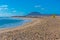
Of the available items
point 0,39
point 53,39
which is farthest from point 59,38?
point 0,39

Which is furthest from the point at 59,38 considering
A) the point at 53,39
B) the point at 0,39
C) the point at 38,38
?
the point at 0,39

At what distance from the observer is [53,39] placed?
1547cm

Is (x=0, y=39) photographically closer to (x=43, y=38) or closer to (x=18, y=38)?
(x=18, y=38)

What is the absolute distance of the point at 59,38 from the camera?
1602 centimetres

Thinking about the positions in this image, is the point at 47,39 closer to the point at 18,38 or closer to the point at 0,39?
the point at 18,38

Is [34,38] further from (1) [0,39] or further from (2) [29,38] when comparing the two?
(1) [0,39]

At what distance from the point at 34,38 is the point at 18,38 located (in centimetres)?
134

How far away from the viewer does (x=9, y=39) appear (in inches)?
597

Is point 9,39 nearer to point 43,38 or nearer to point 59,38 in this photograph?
point 43,38

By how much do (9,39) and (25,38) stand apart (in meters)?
1.35

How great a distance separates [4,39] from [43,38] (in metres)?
3.27

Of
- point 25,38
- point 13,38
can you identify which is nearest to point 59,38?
point 25,38

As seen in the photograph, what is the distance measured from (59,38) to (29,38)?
8.58 ft

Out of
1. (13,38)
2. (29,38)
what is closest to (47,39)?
(29,38)
